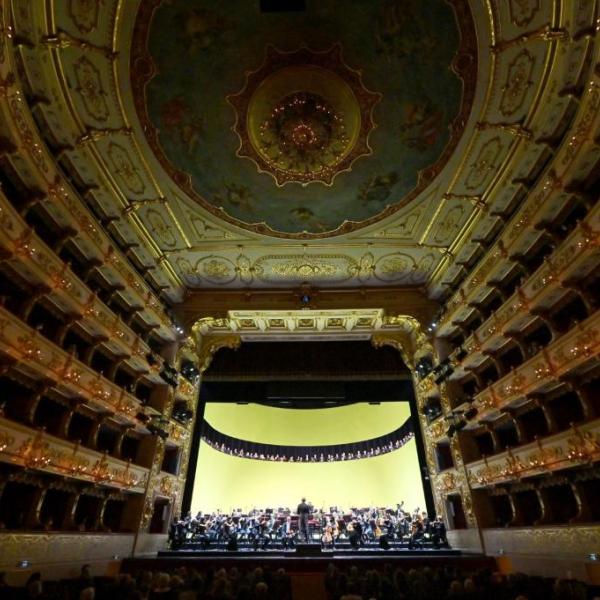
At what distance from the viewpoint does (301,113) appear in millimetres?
10703

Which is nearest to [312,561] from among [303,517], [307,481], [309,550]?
[309,550]

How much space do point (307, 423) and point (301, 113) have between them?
1982cm

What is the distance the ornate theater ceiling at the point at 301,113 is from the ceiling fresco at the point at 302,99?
0.04m

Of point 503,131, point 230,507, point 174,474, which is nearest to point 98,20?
point 503,131

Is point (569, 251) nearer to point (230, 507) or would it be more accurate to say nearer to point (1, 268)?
point (1, 268)

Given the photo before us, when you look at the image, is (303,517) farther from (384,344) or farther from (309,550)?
(384,344)

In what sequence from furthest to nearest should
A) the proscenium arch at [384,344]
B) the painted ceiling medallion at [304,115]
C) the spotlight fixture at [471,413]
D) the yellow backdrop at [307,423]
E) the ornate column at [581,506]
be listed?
1. the yellow backdrop at [307,423]
2. the proscenium arch at [384,344]
3. the spotlight fixture at [471,413]
4. the painted ceiling medallion at [304,115]
5. the ornate column at [581,506]

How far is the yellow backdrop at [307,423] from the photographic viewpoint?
23750mm

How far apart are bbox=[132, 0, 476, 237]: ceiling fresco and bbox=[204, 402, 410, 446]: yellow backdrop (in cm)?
1497

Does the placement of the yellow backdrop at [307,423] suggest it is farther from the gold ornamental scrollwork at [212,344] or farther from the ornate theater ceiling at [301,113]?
the ornate theater ceiling at [301,113]

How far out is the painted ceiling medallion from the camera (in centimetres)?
986

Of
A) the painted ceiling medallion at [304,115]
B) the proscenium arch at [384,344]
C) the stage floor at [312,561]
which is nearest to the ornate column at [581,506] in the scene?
the stage floor at [312,561]

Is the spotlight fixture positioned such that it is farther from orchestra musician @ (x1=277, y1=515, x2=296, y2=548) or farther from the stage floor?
orchestra musician @ (x1=277, y1=515, x2=296, y2=548)

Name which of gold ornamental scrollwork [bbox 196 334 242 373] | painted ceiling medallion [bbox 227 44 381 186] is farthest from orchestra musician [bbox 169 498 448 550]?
painted ceiling medallion [bbox 227 44 381 186]
